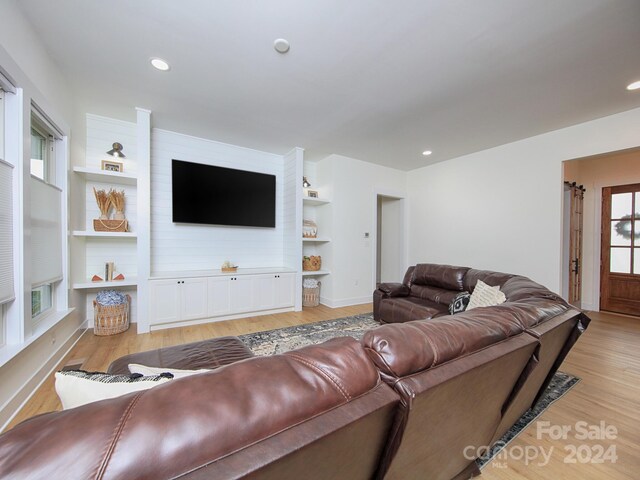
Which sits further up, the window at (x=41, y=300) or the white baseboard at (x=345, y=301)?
the window at (x=41, y=300)

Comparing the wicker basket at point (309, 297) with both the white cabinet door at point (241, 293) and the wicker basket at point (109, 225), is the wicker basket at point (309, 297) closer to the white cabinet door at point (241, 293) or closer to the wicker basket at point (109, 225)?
the white cabinet door at point (241, 293)

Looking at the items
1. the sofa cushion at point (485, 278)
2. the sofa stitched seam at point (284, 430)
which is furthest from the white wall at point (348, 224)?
the sofa stitched seam at point (284, 430)

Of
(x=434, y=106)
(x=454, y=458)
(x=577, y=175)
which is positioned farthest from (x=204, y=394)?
(x=577, y=175)

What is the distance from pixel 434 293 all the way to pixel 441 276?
0.27m

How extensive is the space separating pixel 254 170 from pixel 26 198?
2900 mm

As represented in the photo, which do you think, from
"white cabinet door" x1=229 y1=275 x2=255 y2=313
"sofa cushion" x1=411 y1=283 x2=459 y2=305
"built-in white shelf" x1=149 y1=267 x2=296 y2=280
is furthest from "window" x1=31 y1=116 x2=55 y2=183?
"sofa cushion" x1=411 y1=283 x2=459 y2=305

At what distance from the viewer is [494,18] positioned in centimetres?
178

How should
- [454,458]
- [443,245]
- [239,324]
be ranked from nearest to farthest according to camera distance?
[454,458] → [239,324] → [443,245]

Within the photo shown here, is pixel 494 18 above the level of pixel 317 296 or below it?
above

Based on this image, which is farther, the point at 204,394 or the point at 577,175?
the point at 577,175

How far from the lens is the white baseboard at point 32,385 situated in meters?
1.65

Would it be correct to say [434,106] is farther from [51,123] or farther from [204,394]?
[51,123]

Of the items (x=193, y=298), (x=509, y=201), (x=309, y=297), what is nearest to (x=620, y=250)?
(x=509, y=201)

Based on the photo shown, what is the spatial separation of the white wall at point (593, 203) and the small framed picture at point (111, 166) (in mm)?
6747
